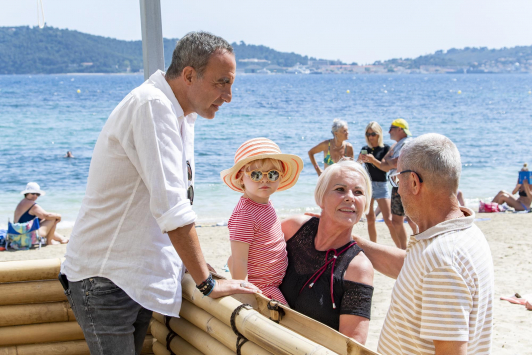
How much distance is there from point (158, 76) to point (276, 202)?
12.6m

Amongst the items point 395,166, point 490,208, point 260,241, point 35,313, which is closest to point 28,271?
point 35,313

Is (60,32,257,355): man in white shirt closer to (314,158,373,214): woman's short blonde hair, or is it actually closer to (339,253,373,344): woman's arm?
(339,253,373,344): woman's arm

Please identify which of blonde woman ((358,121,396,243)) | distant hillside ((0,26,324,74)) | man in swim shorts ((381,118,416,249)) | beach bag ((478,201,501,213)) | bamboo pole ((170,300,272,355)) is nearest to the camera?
bamboo pole ((170,300,272,355))

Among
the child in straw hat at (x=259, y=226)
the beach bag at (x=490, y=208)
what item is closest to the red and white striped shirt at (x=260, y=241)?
the child in straw hat at (x=259, y=226)

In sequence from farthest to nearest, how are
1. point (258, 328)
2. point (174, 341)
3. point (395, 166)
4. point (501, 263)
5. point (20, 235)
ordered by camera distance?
point (20, 235) → point (501, 263) → point (395, 166) → point (174, 341) → point (258, 328)

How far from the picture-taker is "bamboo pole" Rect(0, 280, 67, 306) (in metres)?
2.64

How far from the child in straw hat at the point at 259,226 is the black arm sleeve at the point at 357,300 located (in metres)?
0.34

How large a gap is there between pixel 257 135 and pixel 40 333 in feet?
102

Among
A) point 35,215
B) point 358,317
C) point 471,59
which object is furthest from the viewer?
point 471,59

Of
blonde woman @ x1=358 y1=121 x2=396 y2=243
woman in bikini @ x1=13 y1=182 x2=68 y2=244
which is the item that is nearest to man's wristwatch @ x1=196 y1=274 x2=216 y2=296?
blonde woman @ x1=358 y1=121 x2=396 y2=243

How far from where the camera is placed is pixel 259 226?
2473 mm

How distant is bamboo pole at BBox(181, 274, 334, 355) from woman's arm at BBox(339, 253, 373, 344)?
40 cm

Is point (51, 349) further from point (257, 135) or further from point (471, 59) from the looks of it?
point (471, 59)

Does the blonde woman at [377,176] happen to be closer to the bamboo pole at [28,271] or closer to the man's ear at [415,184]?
the bamboo pole at [28,271]
